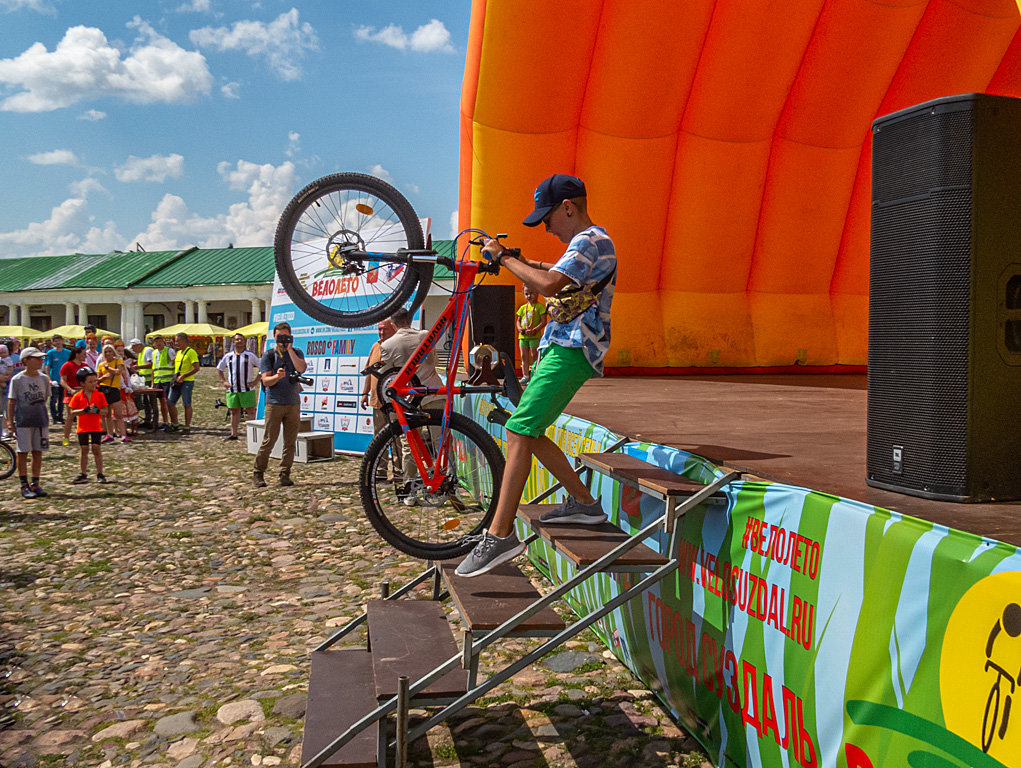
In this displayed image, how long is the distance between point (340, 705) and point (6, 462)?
34.2 feet

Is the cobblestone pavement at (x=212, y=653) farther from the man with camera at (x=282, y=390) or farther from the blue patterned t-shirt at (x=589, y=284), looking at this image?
the man with camera at (x=282, y=390)

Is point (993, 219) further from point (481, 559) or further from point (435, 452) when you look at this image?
point (435, 452)

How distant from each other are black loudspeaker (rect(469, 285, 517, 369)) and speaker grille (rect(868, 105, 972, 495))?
21.6ft

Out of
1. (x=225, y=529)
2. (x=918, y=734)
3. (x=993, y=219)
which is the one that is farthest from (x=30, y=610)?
(x=993, y=219)

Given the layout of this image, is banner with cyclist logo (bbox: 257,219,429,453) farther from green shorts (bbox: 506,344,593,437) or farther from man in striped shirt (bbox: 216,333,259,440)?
green shorts (bbox: 506,344,593,437)

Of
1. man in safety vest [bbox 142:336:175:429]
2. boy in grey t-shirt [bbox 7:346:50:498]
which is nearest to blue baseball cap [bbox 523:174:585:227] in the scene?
boy in grey t-shirt [bbox 7:346:50:498]

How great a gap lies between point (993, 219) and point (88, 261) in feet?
208

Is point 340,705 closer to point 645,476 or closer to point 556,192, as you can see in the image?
point 645,476

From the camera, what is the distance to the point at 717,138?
10.9 meters

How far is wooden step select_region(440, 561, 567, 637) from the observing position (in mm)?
3062

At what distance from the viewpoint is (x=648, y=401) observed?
7.29 meters

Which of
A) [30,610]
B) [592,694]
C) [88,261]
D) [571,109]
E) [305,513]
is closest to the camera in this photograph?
[592,694]

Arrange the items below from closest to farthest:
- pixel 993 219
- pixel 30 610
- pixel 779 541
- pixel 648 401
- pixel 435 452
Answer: pixel 993 219, pixel 779 541, pixel 435 452, pixel 30 610, pixel 648 401

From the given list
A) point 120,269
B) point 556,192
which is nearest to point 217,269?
point 120,269
